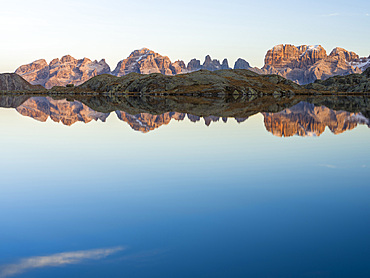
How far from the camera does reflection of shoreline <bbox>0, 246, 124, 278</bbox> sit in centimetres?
1136

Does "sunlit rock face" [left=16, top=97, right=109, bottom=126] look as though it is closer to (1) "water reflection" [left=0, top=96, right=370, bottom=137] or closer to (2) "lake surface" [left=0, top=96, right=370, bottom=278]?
(1) "water reflection" [left=0, top=96, right=370, bottom=137]

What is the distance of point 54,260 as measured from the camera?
1202 cm

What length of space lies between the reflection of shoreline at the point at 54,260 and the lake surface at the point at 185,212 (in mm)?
35

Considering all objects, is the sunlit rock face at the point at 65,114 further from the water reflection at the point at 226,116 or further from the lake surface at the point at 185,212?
the lake surface at the point at 185,212

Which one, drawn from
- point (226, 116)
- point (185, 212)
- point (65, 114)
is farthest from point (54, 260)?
point (65, 114)

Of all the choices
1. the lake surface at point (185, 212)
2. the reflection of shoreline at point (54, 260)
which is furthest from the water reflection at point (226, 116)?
the reflection of shoreline at point (54, 260)

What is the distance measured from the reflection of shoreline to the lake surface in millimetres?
35

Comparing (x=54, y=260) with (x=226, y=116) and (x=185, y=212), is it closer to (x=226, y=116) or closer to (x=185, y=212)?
(x=185, y=212)

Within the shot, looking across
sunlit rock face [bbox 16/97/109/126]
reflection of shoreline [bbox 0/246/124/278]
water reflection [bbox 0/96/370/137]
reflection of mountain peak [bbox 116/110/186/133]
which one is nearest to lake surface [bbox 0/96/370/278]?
reflection of shoreline [bbox 0/246/124/278]

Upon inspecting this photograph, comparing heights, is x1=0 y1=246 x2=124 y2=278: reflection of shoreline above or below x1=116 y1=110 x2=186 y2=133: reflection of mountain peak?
below

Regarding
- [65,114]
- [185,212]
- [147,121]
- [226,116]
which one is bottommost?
[185,212]

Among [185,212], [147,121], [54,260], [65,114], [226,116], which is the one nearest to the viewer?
[54,260]

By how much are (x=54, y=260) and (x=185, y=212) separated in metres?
6.55

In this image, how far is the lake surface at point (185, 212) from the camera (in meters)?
11.7
